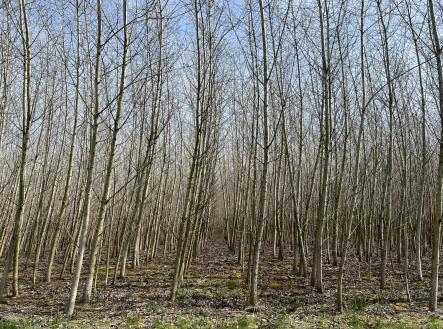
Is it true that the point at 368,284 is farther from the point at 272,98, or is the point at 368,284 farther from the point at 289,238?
the point at 289,238

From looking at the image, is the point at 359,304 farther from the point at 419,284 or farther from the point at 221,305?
the point at 419,284

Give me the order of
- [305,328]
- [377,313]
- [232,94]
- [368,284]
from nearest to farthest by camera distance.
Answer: [305,328] → [377,313] → [368,284] → [232,94]

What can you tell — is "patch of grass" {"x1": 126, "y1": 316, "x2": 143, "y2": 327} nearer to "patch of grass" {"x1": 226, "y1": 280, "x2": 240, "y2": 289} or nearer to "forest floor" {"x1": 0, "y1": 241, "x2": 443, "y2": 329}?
"forest floor" {"x1": 0, "y1": 241, "x2": 443, "y2": 329}

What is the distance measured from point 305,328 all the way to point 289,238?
1355 centimetres

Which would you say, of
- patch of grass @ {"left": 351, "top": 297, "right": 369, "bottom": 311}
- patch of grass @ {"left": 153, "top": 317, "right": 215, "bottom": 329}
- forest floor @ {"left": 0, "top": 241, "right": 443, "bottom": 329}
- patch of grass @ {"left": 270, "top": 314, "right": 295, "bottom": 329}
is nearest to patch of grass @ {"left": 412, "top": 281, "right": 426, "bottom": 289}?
forest floor @ {"left": 0, "top": 241, "right": 443, "bottom": 329}

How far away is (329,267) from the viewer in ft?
35.3

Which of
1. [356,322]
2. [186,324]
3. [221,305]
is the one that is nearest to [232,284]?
[221,305]

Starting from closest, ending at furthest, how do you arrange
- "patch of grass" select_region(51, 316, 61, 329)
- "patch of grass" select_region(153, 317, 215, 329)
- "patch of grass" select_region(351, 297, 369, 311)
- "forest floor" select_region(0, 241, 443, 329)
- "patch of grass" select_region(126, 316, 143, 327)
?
"patch of grass" select_region(51, 316, 61, 329)
"patch of grass" select_region(153, 317, 215, 329)
"patch of grass" select_region(126, 316, 143, 327)
"forest floor" select_region(0, 241, 443, 329)
"patch of grass" select_region(351, 297, 369, 311)

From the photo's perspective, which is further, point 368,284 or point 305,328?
point 368,284

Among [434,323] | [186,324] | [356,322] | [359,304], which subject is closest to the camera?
[186,324]

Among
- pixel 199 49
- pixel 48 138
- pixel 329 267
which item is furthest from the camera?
pixel 329 267

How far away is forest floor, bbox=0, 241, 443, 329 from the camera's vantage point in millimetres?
5223

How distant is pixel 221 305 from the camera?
6492 mm

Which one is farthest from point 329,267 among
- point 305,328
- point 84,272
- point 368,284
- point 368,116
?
point 84,272
